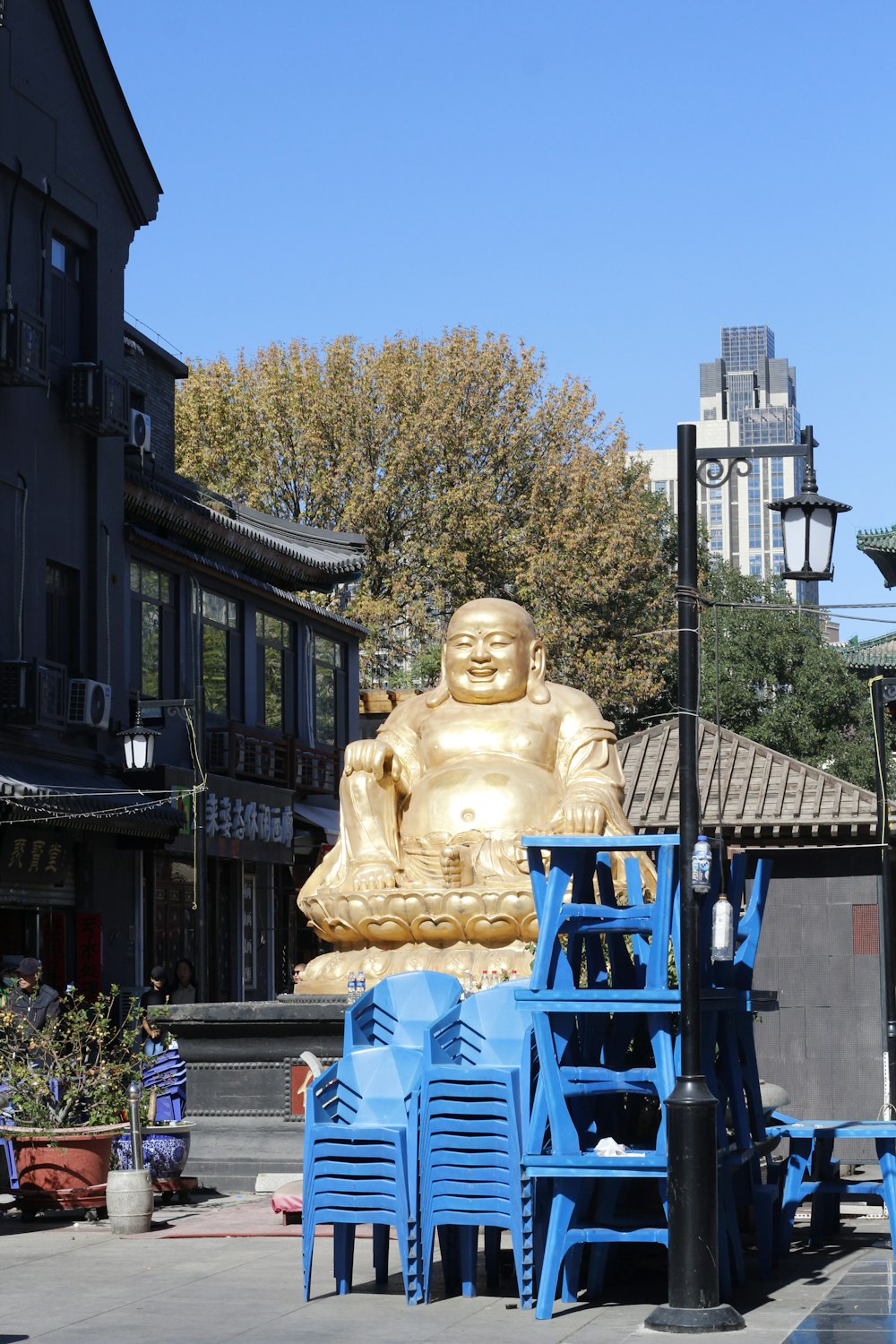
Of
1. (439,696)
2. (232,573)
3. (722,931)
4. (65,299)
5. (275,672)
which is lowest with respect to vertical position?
(722,931)

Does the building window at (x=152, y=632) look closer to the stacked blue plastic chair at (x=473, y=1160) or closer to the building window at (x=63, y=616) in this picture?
the building window at (x=63, y=616)

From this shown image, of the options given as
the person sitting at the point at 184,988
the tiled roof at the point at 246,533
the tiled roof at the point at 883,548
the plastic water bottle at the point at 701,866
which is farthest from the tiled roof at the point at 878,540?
the plastic water bottle at the point at 701,866

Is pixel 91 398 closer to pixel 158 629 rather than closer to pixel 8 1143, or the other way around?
pixel 158 629

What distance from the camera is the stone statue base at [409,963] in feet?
38.6

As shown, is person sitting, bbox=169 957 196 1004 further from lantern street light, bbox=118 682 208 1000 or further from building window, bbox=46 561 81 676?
building window, bbox=46 561 81 676

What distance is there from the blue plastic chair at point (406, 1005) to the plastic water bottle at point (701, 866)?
232 centimetres

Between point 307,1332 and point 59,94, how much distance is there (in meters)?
17.3

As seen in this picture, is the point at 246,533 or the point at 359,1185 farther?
the point at 246,533

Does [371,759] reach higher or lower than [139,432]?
lower

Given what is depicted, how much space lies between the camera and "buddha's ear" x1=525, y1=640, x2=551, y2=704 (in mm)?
12953

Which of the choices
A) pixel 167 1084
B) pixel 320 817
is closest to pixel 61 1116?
pixel 167 1084

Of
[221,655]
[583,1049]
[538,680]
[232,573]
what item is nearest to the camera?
[583,1049]

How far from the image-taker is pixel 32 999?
1199 cm

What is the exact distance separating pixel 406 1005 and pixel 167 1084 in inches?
103
